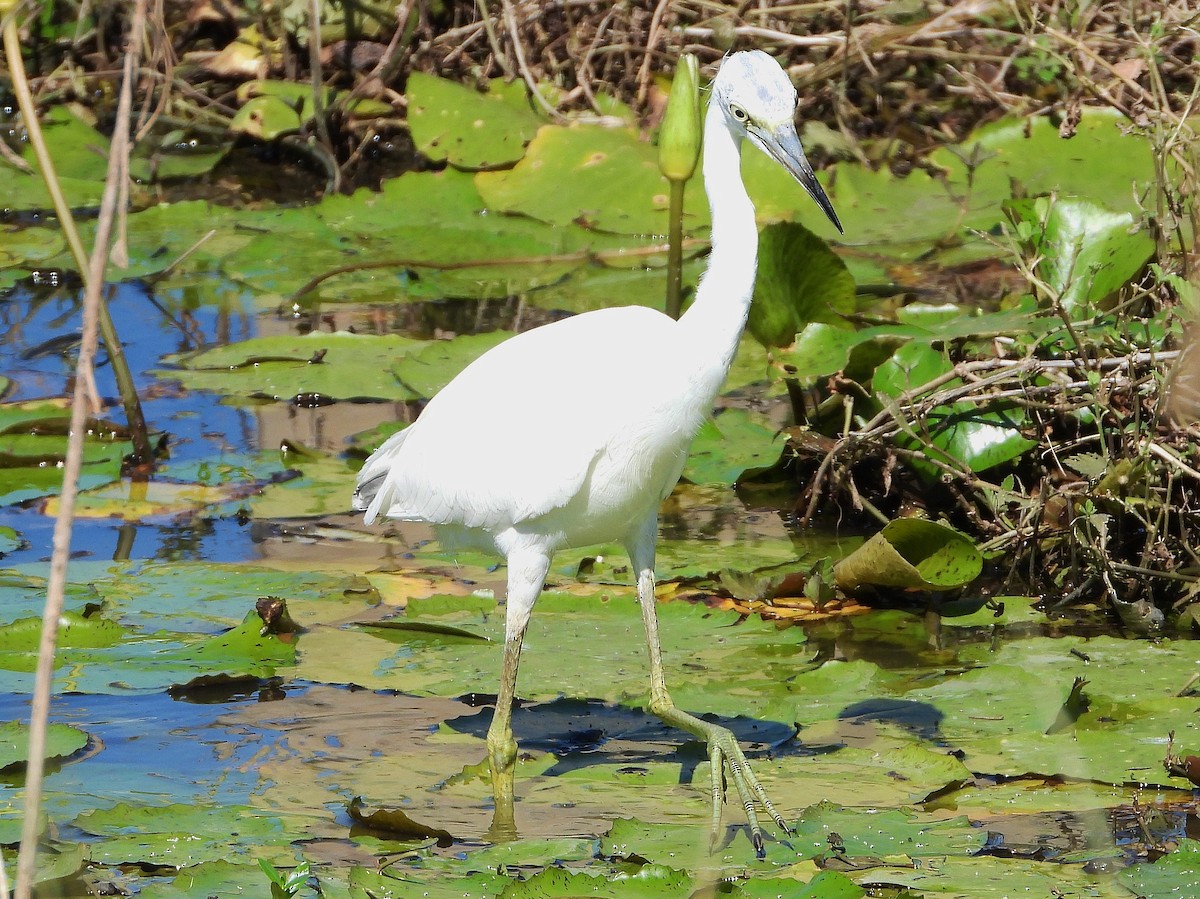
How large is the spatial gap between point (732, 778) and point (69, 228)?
8.28 ft

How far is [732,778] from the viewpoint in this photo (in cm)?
320

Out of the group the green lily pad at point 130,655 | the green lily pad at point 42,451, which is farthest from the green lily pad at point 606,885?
the green lily pad at point 42,451

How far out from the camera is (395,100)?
8.55 meters

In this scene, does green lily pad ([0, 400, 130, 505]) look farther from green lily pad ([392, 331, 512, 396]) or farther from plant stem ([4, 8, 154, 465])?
green lily pad ([392, 331, 512, 396])

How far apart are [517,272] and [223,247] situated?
1453 mm

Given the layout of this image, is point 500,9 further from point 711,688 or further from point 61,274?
point 711,688

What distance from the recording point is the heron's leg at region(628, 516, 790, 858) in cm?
307

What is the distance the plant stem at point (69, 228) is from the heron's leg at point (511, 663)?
1134 millimetres

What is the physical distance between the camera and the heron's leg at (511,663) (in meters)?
3.39

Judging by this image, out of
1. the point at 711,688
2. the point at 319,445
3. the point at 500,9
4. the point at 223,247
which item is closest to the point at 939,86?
the point at 500,9

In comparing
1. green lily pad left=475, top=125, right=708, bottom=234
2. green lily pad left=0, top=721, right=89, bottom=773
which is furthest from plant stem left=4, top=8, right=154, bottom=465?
green lily pad left=475, top=125, right=708, bottom=234

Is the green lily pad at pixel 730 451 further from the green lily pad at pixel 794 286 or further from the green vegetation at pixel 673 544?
the green lily pad at pixel 794 286

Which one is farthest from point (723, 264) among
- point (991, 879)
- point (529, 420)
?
point (991, 879)

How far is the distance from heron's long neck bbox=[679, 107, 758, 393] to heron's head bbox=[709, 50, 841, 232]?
67 millimetres
